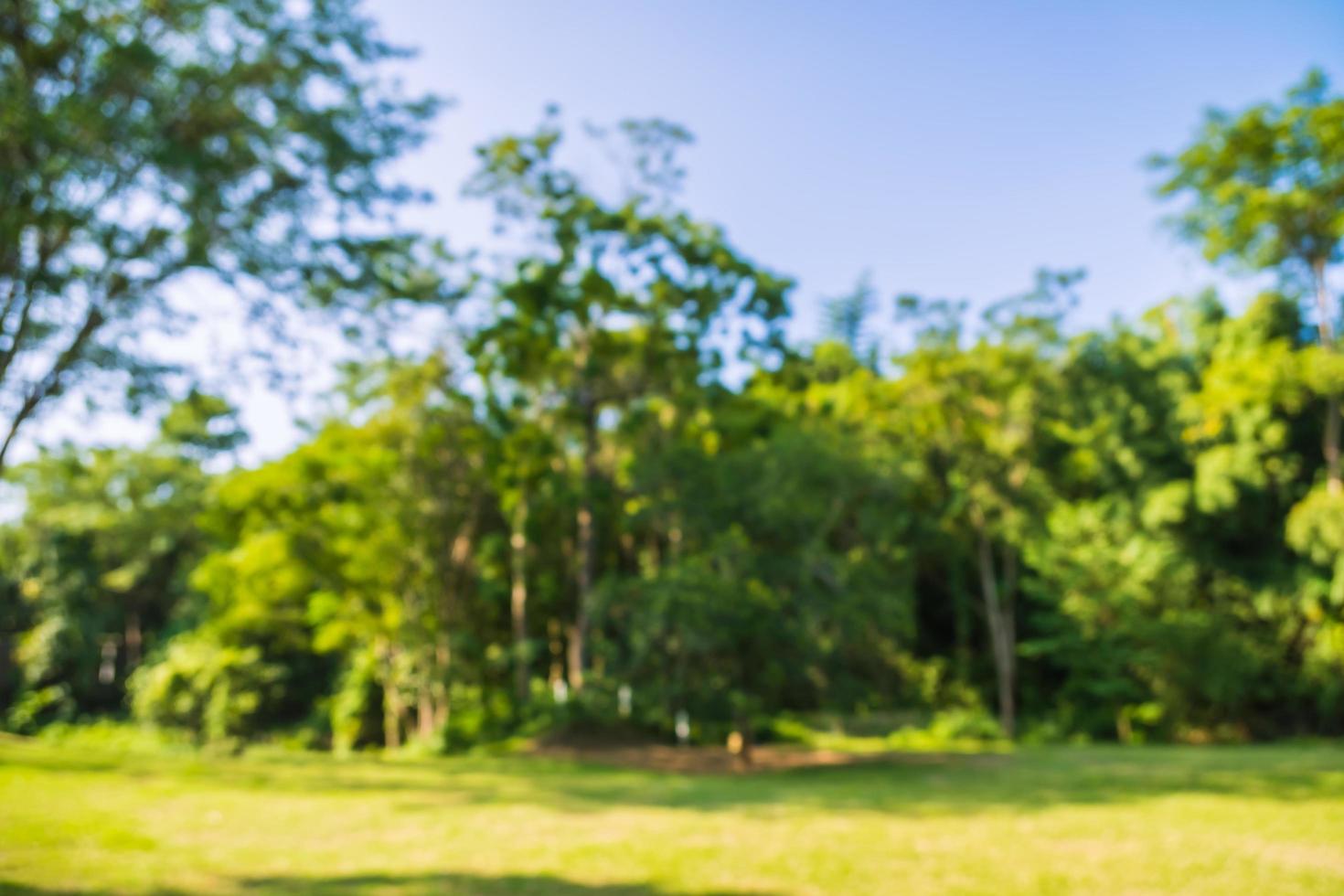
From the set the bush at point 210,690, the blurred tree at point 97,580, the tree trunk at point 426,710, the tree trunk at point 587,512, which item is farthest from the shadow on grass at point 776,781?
the blurred tree at point 97,580

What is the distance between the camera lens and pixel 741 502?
1222 centimetres

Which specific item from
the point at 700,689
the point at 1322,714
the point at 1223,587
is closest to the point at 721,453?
the point at 700,689

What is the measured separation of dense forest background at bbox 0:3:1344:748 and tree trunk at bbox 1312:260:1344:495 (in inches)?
4.3

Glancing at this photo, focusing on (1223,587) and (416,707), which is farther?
(416,707)

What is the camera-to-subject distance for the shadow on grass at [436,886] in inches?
184

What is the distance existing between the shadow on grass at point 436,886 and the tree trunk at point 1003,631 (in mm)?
16545

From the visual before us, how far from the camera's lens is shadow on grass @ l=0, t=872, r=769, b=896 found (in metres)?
4.68

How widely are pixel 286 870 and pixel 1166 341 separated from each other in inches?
861

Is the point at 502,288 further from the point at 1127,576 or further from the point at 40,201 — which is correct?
the point at 1127,576

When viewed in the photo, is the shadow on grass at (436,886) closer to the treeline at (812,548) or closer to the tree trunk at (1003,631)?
the treeline at (812,548)

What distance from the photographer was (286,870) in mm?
5168

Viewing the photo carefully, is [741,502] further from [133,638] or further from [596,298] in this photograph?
[133,638]

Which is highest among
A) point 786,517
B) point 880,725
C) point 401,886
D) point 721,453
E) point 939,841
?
point 721,453

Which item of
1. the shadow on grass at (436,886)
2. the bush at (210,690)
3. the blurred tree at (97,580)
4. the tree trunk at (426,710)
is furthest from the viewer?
the blurred tree at (97,580)
